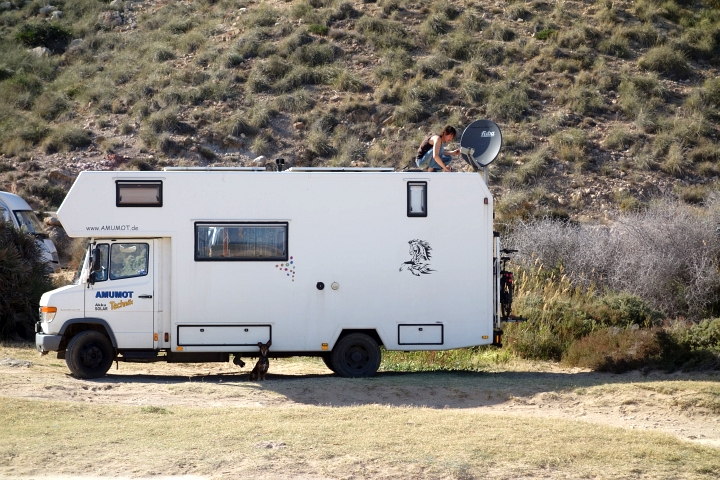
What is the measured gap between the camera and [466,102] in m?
31.9

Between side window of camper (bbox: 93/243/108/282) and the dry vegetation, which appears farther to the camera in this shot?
A: side window of camper (bbox: 93/243/108/282)

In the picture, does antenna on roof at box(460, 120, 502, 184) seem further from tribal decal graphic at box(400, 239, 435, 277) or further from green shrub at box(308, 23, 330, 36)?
green shrub at box(308, 23, 330, 36)

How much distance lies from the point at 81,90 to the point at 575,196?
21.2m

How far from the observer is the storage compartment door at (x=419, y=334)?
11648mm

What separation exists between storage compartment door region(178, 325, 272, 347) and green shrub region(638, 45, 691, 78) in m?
26.5

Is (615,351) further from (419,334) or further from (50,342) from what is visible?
(50,342)

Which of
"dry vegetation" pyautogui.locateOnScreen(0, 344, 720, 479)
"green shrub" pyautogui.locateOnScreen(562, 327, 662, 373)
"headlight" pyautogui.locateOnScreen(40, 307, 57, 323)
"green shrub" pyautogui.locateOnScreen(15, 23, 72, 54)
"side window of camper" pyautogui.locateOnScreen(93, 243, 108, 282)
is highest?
"green shrub" pyautogui.locateOnScreen(15, 23, 72, 54)

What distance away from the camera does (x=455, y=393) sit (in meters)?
10.7

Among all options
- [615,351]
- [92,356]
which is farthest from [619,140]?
[92,356]

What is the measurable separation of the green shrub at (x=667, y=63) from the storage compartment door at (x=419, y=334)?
25.4 m

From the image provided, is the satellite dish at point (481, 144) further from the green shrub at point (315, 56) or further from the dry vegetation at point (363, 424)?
the green shrub at point (315, 56)

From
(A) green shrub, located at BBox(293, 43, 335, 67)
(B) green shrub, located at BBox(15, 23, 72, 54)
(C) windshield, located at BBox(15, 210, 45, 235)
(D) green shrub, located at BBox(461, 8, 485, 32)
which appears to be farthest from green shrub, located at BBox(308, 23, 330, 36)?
(C) windshield, located at BBox(15, 210, 45, 235)

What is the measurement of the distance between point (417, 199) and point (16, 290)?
8771mm

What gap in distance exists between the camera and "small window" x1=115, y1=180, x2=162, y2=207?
1141cm
